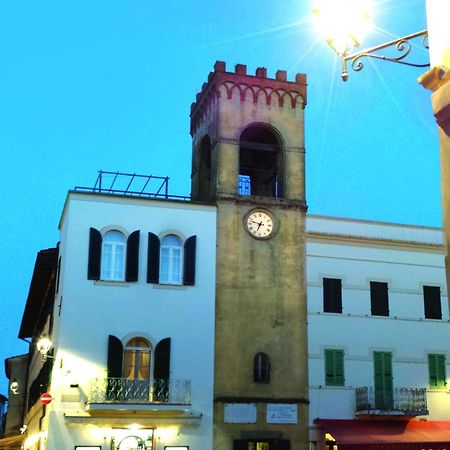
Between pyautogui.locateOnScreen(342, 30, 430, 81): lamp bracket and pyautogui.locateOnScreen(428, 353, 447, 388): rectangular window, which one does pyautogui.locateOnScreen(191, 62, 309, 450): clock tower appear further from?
pyautogui.locateOnScreen(342, 30, 430, 81): lamp bracket

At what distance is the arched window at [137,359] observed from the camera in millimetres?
23312

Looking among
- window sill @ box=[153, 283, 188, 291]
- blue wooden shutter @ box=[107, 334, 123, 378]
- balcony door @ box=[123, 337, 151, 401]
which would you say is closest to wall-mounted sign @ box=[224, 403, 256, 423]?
balcony door @ box=[123, 337, 151, 401]

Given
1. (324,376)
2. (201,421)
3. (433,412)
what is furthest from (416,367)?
(201,421)

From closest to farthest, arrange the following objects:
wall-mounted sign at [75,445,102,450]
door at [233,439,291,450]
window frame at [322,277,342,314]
Answer: 1. wall-mounted sign at [75,445,102,450]
2. door at [233,439,291,450]
3. window frame at [322,277,342,314]

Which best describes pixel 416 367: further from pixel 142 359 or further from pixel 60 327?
pixel 60 327

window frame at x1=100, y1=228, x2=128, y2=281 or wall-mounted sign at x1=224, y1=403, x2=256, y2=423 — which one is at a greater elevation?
window frame at x1=100, y1=228, x2=128, y2=281

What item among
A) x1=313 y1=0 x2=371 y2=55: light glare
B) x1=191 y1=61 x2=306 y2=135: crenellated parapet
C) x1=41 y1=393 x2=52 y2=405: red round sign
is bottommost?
x1=41 y1=393 x2=52 y2=405: red round sign

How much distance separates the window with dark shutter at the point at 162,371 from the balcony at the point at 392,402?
7.39 m

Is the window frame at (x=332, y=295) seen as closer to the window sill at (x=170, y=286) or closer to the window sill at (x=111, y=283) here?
the window sill at (x=170, y=286)

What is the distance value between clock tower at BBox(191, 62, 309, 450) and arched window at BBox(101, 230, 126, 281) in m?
3.39

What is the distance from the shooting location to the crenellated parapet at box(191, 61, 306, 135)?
2672cm

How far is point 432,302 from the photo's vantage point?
28.6 m

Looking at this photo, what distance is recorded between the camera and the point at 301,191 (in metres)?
26.9

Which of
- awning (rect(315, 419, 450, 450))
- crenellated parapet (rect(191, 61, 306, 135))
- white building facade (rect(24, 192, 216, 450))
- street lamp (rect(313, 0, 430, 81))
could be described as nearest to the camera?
street lamp (rect(313, 0, 430, 81))
